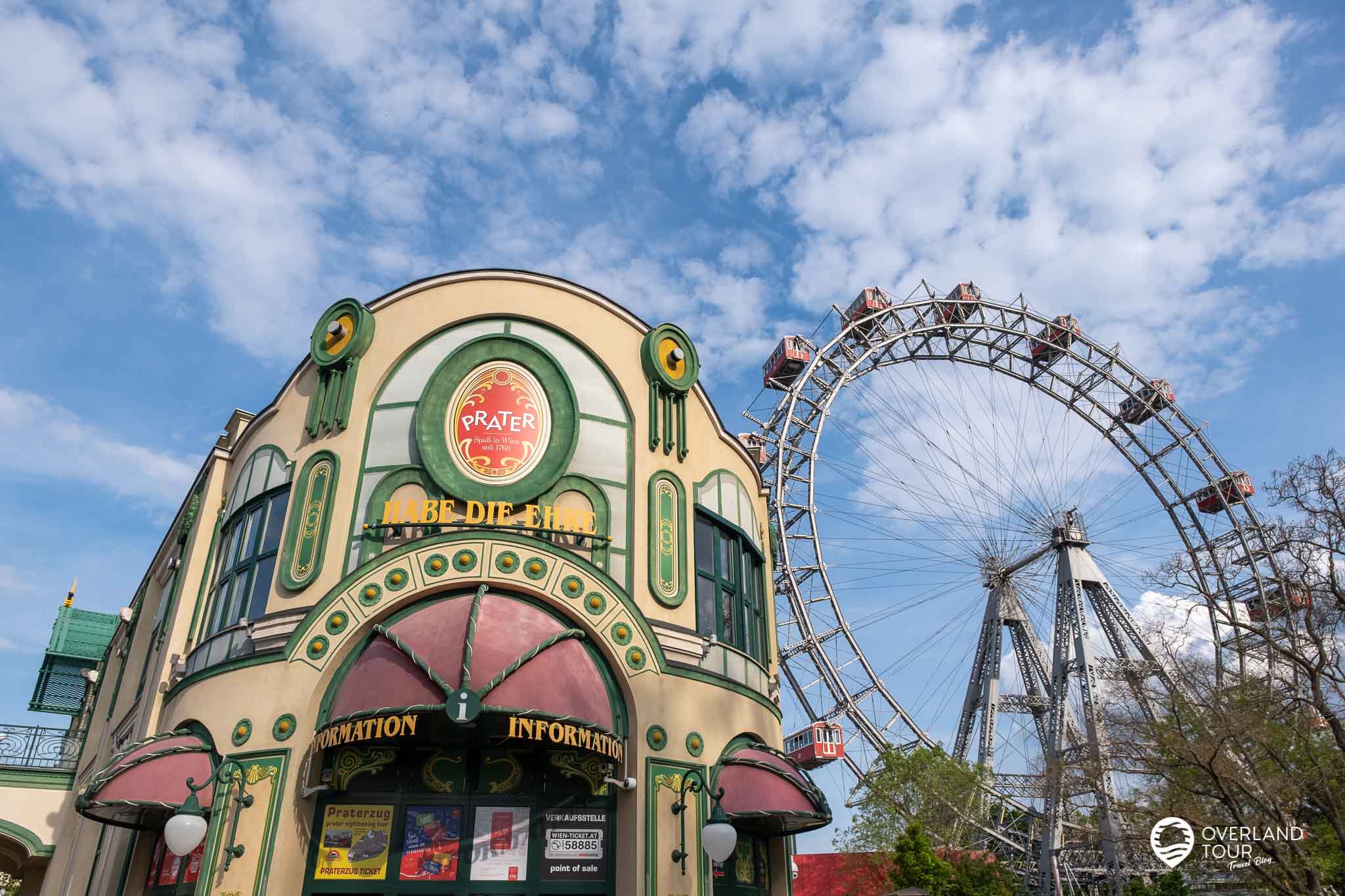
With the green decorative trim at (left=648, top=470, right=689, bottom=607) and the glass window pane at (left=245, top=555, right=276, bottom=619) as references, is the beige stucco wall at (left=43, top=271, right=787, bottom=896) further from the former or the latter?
the glass window pane at (left=245, top=555, right=276, bottom=619)

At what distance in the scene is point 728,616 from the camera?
19156mm

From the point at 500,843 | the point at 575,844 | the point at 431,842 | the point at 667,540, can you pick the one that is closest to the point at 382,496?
the point at 667,540

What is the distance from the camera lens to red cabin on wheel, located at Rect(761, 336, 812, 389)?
145 feet

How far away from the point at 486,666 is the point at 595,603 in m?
2.45

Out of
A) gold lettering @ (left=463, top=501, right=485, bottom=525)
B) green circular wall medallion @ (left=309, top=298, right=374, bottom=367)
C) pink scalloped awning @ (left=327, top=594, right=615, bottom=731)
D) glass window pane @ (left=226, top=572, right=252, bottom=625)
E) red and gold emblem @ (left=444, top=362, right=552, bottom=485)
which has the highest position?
green circular wall medallion @ (left=309, top=298, right=374, bottom=367)

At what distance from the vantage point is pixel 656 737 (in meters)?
15.6

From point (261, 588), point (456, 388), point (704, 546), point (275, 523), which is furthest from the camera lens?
point (704, 546)

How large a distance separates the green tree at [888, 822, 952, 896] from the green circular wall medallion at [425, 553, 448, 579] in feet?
55.8

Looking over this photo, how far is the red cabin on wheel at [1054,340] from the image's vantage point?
48156 mm

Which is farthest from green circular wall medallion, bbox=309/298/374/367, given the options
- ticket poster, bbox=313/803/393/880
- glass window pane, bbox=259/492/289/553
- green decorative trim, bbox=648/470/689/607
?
ticket poster, bbox=313/803/393/880

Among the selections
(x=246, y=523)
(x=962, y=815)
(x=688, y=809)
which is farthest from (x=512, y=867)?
(x=962, y=815)

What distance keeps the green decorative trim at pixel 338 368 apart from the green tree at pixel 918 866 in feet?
62.8

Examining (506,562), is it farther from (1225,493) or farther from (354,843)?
(1225,493)

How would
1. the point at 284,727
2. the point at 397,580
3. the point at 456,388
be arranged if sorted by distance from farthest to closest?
the point at 456,388
the point at 397,580
the point at 284,727
